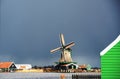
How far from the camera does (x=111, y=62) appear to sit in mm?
7656

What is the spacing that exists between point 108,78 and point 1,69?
54.6 m

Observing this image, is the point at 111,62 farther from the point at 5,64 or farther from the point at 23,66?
the point at 23,66

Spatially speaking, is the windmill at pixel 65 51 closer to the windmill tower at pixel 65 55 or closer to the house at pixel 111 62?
the windmill tower at pixel 65 55

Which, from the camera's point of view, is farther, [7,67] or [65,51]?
[7,67]

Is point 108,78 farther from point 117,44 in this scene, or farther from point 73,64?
point 73,64

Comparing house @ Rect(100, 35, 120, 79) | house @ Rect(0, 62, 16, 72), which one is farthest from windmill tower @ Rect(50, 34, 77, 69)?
house @ Rect(100, 35, 120, 79)

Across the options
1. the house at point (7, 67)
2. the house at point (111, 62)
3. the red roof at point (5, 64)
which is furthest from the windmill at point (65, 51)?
the house at point (111, 62)

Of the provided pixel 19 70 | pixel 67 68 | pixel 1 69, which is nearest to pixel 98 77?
pixel 67 68

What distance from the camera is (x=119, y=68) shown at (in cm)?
752

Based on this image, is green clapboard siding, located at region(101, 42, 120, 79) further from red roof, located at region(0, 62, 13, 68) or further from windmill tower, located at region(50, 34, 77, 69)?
red roof, located at region(0, 62, 13, 68)

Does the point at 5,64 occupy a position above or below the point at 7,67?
above

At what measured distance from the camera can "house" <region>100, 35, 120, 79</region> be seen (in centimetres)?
758

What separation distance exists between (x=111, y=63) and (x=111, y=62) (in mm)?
25

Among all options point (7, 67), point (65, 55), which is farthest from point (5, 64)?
point (65, 55)
